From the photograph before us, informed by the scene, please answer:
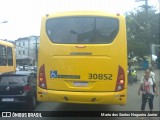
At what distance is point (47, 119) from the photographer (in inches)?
331

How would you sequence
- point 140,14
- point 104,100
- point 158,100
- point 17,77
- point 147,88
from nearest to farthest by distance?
1. point 104,100
2. point 147,88
3. point 17,77
4. point 158,100
5. point 140,14

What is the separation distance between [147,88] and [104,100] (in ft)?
6.13

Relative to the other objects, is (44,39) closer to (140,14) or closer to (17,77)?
(17,77)

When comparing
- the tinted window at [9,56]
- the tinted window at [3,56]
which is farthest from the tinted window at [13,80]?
the tinted window at [9,56]

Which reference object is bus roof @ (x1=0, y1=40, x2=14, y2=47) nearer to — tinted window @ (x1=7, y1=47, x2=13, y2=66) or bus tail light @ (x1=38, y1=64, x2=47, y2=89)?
tinted window @ (x1=7, y1=47, x2=13, y2=66)

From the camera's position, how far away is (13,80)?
429 inches

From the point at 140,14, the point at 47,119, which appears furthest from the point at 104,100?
the point at 140,14

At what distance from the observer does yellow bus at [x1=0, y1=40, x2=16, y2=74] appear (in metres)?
14.2

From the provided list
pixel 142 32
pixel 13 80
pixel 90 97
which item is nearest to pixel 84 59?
pixel 90 97

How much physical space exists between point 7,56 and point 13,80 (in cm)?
448

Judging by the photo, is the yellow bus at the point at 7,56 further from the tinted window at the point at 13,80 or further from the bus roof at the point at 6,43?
the tinted window at the point at 13,80

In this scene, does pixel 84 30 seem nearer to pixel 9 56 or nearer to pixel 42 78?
pixel 42 78

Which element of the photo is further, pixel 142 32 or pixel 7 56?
pixel 142 32

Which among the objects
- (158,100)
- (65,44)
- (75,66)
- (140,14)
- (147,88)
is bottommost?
(158,100)
